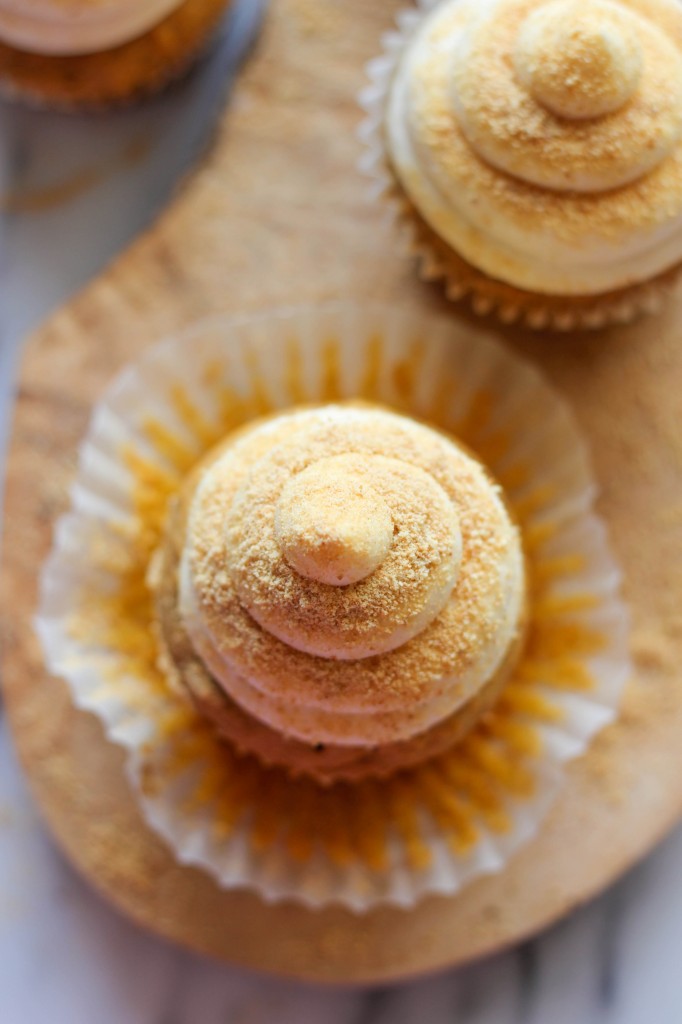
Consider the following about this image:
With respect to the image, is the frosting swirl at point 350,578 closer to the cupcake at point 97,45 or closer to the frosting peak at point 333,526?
the frosting peak at point 333,526

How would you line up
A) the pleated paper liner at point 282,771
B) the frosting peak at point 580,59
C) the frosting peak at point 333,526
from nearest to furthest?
the frosting peak at point 333,526 → the frosting peak at point 580,59 → the pleated paper liner at point 282,771

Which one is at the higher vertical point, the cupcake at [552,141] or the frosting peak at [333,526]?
the cupcake at [552,141]

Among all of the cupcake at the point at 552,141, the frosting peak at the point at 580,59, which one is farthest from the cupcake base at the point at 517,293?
the frosting peak at the point at 580,59

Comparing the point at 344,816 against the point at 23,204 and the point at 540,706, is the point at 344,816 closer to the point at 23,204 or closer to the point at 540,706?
the point at 540,706

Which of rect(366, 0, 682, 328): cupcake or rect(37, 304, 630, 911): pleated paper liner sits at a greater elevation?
rect(366, 0, 682, 328): cupcake

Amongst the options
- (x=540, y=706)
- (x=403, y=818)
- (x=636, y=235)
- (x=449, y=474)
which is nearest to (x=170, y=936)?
(x=403, y=818)

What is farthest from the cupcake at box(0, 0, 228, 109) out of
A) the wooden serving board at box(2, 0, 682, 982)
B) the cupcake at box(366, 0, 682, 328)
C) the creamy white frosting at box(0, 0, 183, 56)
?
the cupcake at box(366, 0, 682, 328)

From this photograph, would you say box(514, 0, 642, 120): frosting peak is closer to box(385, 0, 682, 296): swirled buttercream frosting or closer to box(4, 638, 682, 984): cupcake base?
box(385, 0, 682, 296): swirled buttercream frosting
